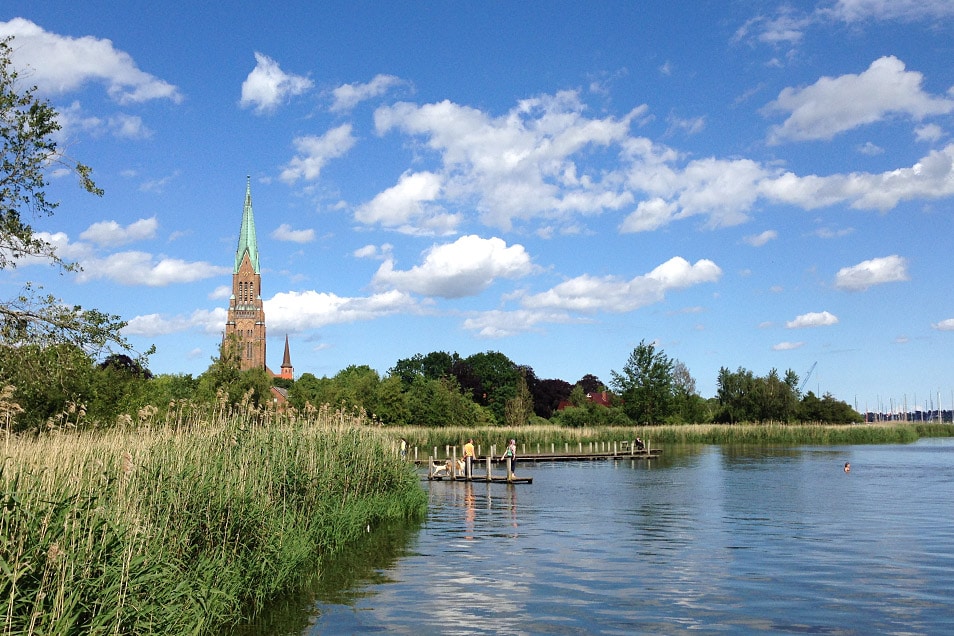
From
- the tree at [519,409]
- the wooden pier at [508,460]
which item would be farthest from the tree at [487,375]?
→ the wooden pier at [508,460]

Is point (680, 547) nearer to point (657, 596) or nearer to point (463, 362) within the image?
point (657, 596)

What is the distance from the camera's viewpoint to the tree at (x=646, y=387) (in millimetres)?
94625

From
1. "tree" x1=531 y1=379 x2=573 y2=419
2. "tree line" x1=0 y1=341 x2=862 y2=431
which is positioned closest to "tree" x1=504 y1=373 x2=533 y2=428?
"tree line" x1=0 y1=341 x2=862 y2=431

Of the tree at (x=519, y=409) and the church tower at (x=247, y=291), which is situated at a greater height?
the church tower at (x=247, y=291)

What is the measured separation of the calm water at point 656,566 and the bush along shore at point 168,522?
1090 millimetres

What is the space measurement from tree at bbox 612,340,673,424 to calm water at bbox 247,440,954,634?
59164 mm

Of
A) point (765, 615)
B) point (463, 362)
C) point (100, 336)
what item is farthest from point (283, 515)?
point (463, 362)

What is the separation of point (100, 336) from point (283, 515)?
6.35 meters

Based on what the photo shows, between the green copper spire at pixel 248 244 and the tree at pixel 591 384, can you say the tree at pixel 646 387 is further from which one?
the green copper spire at pixel 248 244

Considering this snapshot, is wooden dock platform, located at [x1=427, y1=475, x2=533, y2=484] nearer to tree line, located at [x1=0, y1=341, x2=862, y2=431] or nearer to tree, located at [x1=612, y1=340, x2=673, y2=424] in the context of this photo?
tree line, located at [x1=0, y1=341, x2=862, y2=431]

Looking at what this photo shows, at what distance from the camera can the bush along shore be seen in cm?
774

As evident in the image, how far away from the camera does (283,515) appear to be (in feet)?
51.8

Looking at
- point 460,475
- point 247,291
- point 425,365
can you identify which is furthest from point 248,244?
point 460,475

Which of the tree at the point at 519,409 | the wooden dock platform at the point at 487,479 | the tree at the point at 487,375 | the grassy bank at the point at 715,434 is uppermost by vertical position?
the tree at the point at 487,375
